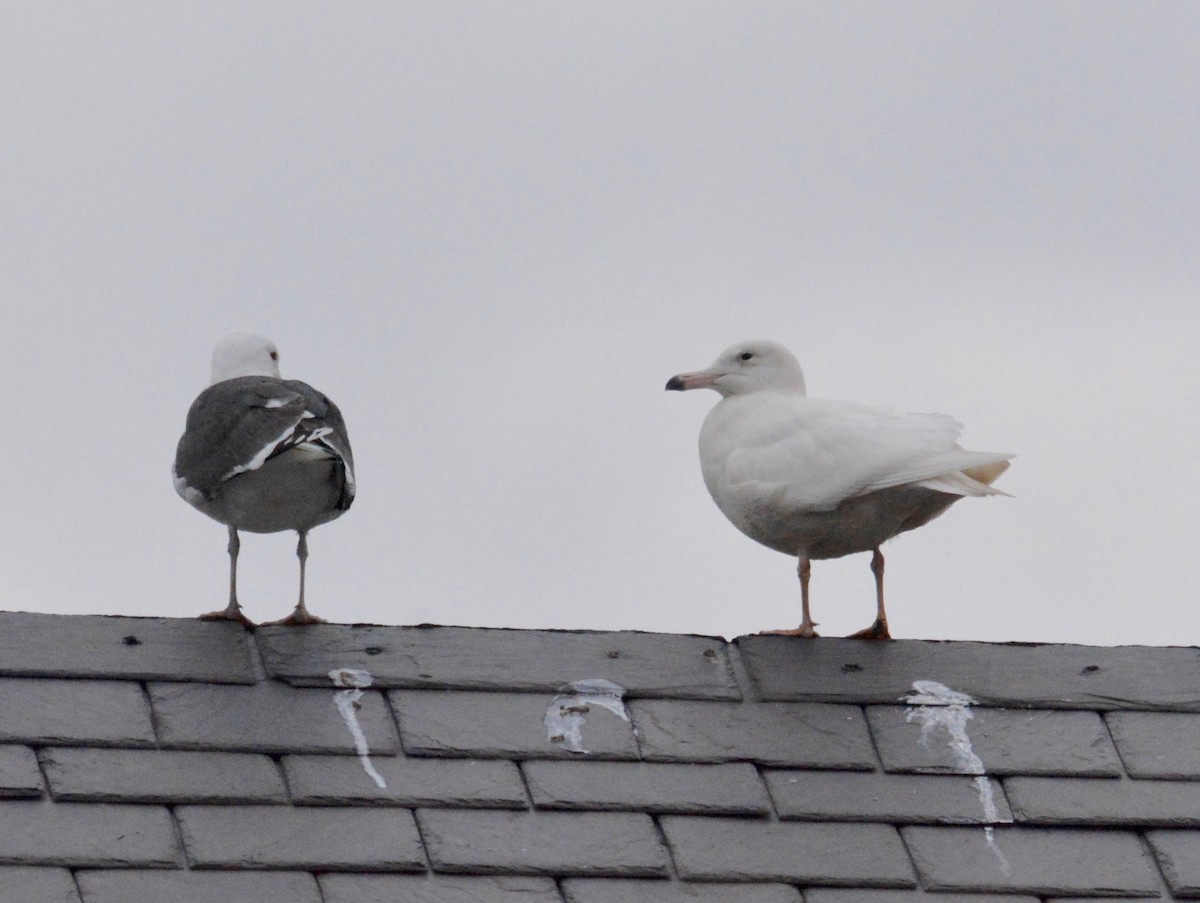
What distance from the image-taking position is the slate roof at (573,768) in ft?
12.6

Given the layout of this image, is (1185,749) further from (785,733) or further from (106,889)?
(106,889)

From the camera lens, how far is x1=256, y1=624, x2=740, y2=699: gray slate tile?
447 cm

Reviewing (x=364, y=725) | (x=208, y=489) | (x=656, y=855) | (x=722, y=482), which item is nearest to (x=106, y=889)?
(x=364, y=725)

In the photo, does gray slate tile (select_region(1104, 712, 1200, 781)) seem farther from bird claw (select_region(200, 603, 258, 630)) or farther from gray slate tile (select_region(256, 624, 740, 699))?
bird claw (select_region(200, 603, 258, 630))

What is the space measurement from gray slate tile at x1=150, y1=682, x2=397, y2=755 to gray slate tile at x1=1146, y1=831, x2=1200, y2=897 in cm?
181

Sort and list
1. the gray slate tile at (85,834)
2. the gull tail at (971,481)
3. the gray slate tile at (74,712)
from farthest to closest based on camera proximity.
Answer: the gull tail at (971,481) < the gray slate tile at (74,712) < the gray slate tile at (85,834)

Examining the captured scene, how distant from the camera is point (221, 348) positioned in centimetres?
715

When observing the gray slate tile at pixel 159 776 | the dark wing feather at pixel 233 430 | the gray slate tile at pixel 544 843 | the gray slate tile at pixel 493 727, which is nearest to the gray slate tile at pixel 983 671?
the gray slate tile at pixel 493 727

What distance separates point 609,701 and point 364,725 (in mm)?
622

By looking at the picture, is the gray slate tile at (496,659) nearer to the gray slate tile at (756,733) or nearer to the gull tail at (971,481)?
the gray slate tile at (756,733)

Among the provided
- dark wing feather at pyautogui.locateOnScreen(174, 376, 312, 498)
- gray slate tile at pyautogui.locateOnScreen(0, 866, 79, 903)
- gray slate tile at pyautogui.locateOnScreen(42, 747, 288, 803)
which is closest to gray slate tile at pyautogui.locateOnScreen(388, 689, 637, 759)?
gray slate tile at pyautogui.locateOnScreen(42, 747, 288, 803)

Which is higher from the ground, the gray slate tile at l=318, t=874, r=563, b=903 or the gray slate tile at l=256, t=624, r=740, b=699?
the gray slate tile at l=256, t=624, r=740, b=699

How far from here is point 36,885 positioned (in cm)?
361

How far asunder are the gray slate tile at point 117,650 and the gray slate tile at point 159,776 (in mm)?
296
